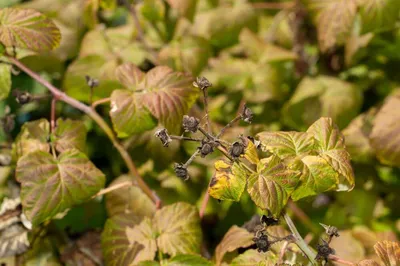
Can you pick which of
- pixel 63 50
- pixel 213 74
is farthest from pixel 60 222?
pixel 213 74

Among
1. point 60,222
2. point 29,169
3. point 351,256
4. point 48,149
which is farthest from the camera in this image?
point 60,222

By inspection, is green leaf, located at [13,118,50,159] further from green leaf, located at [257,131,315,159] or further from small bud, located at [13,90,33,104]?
green leaf, located at [257,131,315,159]

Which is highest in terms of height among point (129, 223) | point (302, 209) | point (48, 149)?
point (48, 149)

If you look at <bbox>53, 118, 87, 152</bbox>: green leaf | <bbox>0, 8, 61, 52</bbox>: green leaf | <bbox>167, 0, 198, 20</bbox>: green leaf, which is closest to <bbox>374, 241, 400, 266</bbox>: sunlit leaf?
<bbox>53, 118, 87, 152</bbox>: green leaf

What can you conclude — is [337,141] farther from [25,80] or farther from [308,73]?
[25,80]

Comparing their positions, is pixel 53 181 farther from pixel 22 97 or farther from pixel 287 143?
pixel 287 143

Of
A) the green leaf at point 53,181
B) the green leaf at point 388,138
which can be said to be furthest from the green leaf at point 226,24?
the green leaf at point 53,181

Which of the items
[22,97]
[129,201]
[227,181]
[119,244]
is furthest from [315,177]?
[22,97]

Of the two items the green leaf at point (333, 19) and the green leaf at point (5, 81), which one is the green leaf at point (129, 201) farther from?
the green leaf at point (333, 19)
